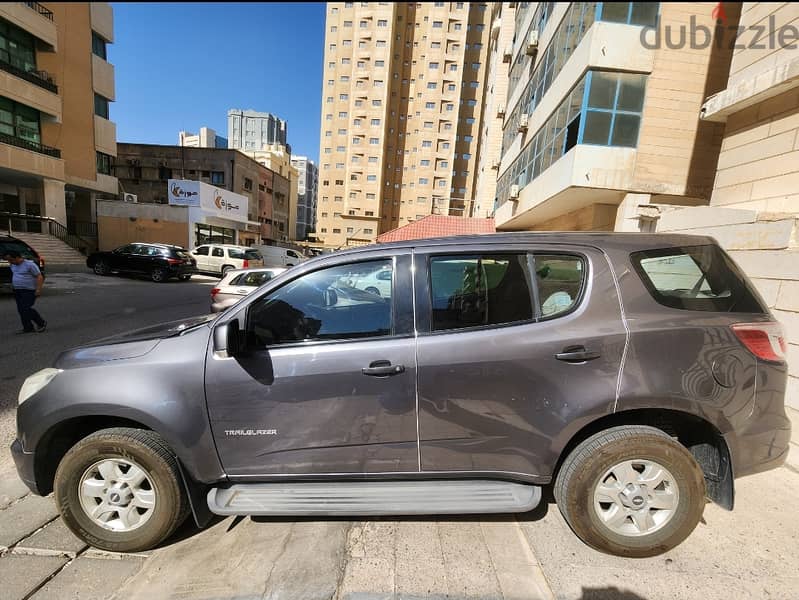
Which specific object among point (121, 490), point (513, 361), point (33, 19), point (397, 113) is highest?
point (397, 113)

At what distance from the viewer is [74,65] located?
21797 mm

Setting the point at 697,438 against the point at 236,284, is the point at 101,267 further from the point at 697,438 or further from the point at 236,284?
the point at 697,438

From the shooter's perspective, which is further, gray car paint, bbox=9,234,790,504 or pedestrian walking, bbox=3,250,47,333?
pedestrian walking, bbox=3,250,47,333

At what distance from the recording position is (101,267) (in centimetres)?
1612

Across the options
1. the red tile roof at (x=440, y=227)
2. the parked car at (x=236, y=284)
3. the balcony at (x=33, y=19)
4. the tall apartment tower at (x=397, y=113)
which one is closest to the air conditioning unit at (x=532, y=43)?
the red tile roof at (x=440, y=227)

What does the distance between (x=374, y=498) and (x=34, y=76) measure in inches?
1179

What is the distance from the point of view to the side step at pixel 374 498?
2023 mm

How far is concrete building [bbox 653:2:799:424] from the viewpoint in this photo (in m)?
3.62

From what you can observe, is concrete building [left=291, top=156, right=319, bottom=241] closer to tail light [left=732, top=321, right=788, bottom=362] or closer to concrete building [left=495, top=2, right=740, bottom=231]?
concrete building [left=495, top=2, right=740, bottom=231]

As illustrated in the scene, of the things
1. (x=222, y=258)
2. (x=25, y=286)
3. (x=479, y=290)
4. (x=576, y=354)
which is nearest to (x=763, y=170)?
(x=576, y=354)

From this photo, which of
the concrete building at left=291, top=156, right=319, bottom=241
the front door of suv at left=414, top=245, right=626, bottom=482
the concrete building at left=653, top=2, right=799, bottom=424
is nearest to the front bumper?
the front door of suv at left=414, top=245, right=626, bottom=482

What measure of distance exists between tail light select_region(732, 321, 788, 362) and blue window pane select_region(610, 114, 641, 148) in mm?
9275

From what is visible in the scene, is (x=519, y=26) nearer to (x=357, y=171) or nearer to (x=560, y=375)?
(x=560, y=375)

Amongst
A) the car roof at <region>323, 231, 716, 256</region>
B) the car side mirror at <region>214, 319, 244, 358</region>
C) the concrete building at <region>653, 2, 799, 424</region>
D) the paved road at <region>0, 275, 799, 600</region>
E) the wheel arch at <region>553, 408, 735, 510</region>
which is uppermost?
the concrete building at <region>653, 2, 799, 424</region>
